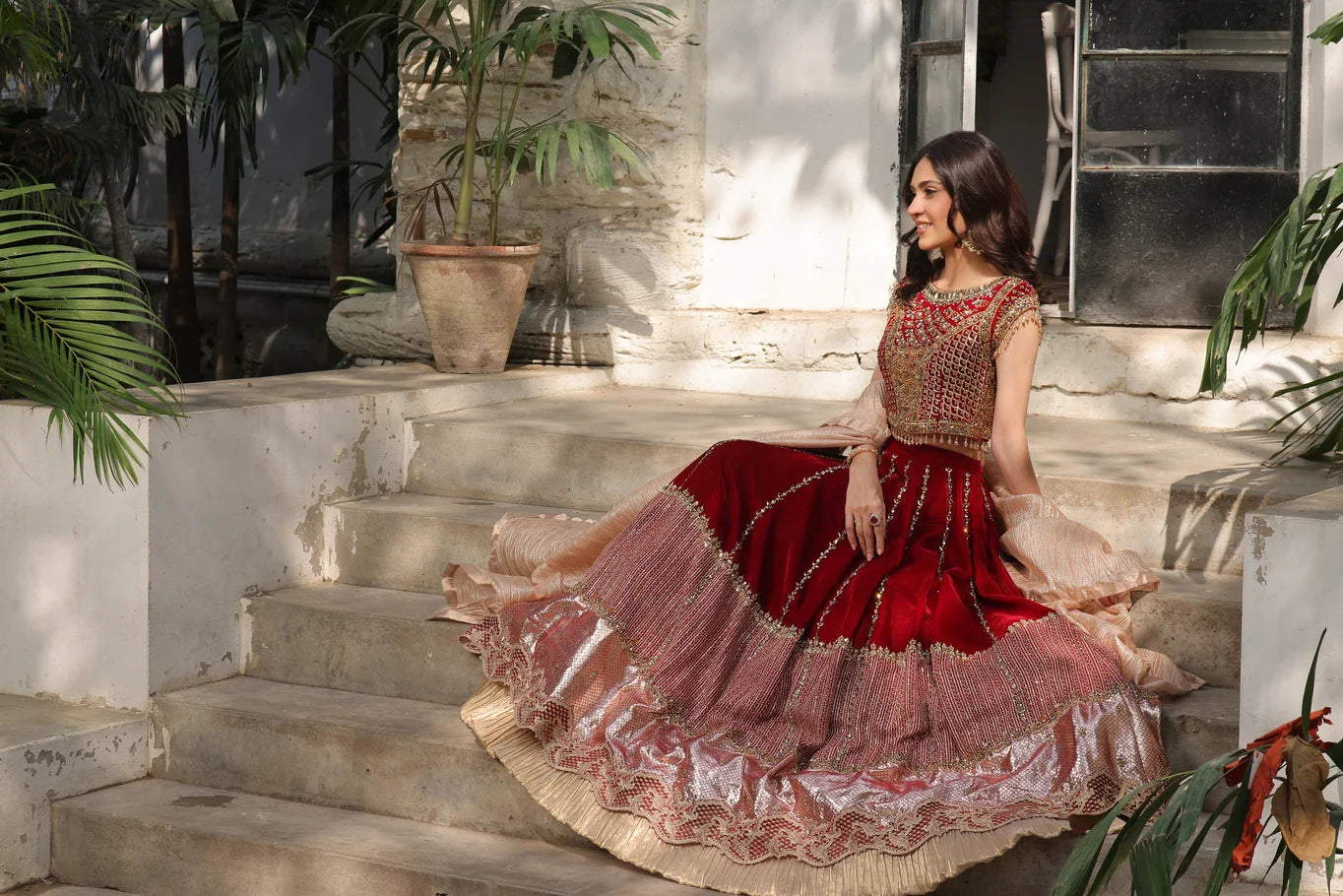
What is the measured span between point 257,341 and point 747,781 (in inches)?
266

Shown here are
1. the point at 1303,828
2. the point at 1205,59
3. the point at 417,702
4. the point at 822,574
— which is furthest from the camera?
the point at 1205,59

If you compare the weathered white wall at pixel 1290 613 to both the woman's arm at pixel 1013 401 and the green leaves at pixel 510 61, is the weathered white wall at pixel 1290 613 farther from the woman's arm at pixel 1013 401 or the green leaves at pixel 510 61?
the green leaves at pixel 510 61

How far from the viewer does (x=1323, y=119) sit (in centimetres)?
459

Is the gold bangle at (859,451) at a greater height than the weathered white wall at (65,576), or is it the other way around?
the gold bangle at (859,451)

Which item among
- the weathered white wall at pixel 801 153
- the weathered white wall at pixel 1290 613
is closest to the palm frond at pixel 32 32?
the weathered white wall at pixel 801 153

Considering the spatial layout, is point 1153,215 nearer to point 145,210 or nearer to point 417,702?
point 417,702

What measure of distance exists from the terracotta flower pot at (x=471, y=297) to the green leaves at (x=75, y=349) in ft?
4.74

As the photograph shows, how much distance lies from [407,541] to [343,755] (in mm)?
793

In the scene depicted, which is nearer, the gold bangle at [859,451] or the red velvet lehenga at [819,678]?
the red velvet lehenga at [819,678]

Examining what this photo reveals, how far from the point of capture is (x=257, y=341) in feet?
29.6

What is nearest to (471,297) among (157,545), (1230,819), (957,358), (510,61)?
(510,61)

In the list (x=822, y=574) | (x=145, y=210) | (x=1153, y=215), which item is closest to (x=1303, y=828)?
(x=822, y=574)

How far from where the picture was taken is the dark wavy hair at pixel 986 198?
10.9ft

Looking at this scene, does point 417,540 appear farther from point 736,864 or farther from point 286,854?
point 736,864
